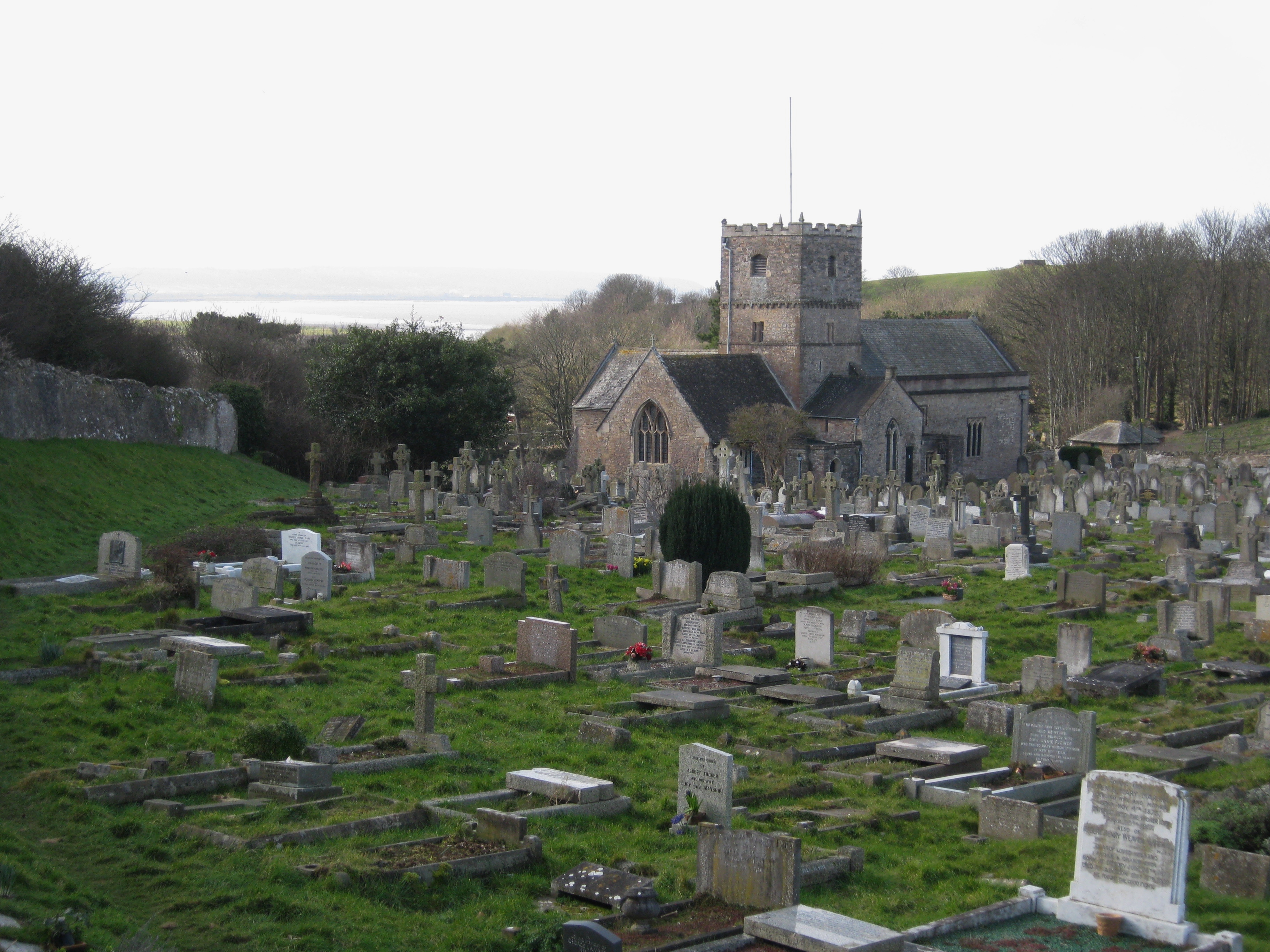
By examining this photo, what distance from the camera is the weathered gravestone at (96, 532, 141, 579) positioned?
18547mm

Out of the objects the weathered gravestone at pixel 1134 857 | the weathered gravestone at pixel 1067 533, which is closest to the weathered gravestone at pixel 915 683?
the weathered gravestone at pixel 1134 857

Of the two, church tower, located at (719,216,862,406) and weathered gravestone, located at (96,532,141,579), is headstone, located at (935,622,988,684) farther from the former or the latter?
church tower, located at (719,216,862,406)

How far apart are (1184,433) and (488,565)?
49.5 meters

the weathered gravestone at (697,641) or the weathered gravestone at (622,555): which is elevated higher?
the weathered gravestone at (622,555)

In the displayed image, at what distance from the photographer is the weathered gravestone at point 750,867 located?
768 cm

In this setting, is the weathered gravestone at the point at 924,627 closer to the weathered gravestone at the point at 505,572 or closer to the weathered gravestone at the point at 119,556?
the weathered gravestone at the point at 505,572

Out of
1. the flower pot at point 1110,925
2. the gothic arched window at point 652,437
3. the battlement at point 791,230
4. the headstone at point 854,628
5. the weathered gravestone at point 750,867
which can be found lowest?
the flower pot at point 1110,925

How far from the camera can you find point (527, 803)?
9.48 metres

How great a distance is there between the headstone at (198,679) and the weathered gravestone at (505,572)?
7.16 meters

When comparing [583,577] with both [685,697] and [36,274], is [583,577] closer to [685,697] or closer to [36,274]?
[685,697]

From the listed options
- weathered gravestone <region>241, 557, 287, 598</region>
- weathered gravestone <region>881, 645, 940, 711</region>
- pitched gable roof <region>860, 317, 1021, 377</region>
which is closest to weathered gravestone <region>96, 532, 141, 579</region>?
weathered gravestone <region>241, 557, 287, 598</region>

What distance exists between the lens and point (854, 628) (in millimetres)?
16953

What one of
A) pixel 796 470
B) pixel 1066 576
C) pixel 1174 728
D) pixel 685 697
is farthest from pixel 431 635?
pixel 796 470

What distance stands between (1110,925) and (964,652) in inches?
289
